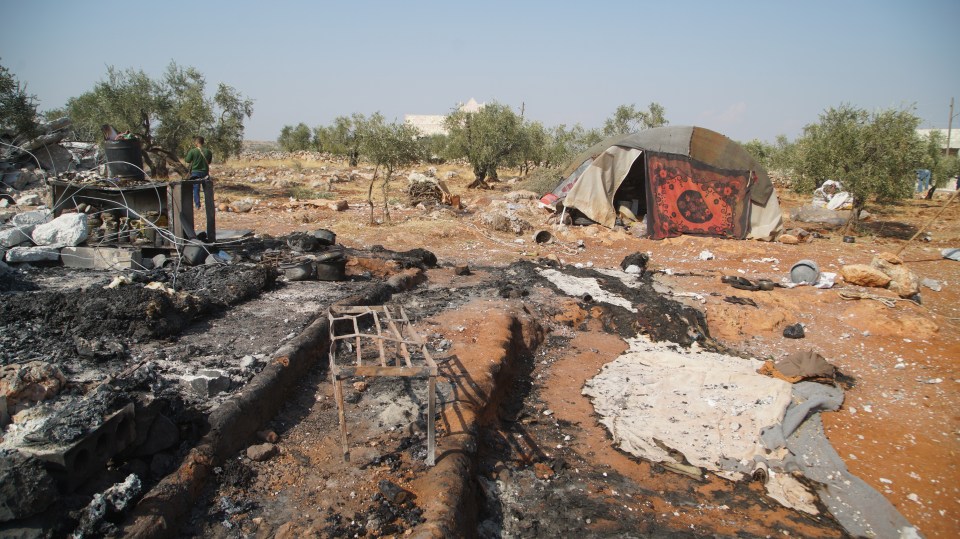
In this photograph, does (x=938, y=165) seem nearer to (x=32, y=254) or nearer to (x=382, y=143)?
(x=382, y=143)

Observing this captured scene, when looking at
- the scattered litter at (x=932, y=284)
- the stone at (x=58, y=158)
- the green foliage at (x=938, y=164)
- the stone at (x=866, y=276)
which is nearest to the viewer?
the stone at (x=866, y=276)

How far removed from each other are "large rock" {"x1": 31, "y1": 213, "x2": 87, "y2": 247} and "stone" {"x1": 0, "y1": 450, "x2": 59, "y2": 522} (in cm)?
602

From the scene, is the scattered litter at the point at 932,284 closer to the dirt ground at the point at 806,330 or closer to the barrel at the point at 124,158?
the dirt ground at the point at 806,330

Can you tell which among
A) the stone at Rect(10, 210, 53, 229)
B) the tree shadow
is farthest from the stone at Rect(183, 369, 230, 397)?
the tree shadow

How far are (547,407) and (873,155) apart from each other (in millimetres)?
13289

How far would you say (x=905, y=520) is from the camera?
387 cm

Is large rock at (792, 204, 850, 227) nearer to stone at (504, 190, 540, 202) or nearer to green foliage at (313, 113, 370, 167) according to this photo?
stone at (504, 190, 540, 202)

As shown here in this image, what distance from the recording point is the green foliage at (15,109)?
16.3 meters

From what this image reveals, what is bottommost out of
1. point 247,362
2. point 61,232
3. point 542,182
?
point 247,362

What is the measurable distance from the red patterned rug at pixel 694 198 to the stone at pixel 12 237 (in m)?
12.1

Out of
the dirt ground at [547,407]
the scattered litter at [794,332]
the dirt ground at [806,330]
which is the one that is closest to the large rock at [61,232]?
the dirt ground at [547,407]

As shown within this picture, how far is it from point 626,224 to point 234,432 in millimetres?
12557

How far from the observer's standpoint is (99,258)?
24.4 feet

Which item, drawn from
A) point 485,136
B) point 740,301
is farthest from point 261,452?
point 485,136
